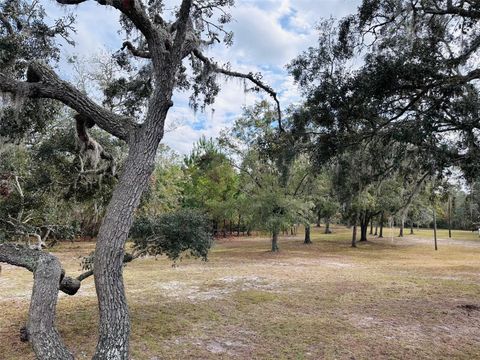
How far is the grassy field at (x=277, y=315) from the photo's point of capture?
4914 millimetres

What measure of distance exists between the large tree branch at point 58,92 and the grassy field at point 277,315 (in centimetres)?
→ 303

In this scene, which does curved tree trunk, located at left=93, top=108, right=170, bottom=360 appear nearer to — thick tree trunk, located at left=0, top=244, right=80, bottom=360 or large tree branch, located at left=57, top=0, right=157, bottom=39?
thick tree trunk, located at left=0, top=244, right=80, bottom=360

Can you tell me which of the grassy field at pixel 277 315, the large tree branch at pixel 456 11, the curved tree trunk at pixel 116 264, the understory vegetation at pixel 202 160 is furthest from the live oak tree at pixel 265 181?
the curved tree trunk at pixel 116 264

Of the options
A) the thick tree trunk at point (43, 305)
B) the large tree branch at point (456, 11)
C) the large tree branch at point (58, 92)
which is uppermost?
the large tree branch at point (456, 11)

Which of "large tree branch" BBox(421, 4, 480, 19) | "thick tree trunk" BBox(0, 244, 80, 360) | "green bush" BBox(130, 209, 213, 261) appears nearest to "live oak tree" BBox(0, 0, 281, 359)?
"thick tree trunk" BBox(0, 244, 80, 360)

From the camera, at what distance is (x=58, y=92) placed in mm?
3227

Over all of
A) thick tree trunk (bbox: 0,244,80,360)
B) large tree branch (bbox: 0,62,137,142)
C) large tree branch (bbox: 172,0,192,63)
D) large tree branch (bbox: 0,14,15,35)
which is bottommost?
thick tree trunk (bbox: 0,244,80,360)

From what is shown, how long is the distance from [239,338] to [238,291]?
3289 mm

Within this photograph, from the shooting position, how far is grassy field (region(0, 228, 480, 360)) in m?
4.91

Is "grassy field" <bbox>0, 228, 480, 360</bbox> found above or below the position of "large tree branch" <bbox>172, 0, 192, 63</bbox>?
below

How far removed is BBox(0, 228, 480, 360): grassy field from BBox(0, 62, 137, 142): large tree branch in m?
3.03

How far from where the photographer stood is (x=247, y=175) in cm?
1744

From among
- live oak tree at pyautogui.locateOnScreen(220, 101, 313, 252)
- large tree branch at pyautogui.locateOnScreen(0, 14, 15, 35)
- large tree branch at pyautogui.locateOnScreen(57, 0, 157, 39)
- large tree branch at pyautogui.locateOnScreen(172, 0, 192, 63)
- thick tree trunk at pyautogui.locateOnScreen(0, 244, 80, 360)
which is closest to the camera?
thick tree trunk at pyautogui.locateOnScreen(0, 244, 80, 360)

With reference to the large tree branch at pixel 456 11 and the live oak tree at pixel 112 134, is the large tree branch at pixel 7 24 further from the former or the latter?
the large tree branch at pixel 456 11
